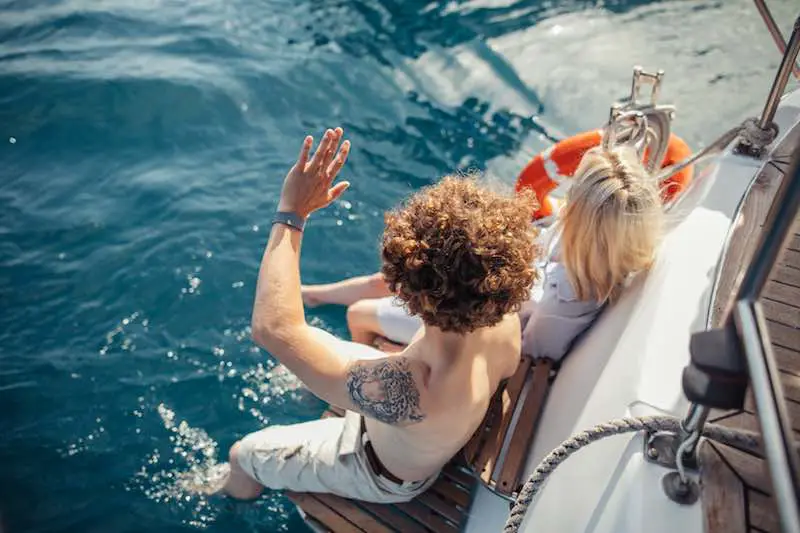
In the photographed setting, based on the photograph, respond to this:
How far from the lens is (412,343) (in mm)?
1916

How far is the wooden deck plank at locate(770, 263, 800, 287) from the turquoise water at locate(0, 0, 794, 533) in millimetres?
2300

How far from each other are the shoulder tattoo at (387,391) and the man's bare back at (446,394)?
3cm

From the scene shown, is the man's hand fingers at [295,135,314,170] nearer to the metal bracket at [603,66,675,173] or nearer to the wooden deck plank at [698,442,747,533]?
the metal bracket at [603,66,675,173]

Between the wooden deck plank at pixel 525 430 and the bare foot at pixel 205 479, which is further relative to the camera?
the bare foot at pixel 205 479

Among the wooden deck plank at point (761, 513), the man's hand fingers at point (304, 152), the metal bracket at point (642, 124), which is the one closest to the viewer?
the wooden deck plank at point (761, 513)

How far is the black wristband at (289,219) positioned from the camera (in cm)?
206

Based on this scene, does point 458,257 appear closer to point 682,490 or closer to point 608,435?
point 608,435

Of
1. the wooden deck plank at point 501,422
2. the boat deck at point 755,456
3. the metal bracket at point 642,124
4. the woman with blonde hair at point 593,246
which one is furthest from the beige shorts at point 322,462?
the metal bracket at point 642,124

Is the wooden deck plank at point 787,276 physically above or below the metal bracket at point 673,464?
above

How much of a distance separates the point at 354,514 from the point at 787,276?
68.8 inches

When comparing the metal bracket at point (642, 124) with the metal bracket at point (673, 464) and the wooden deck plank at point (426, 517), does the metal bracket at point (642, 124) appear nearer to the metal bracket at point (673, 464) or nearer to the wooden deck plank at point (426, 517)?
the metal bracket at point (673, 464)

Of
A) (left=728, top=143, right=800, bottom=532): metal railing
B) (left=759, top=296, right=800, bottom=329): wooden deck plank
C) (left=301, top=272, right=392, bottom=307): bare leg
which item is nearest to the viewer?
(left=728, top=143, right=800, bottom=532): metal railing

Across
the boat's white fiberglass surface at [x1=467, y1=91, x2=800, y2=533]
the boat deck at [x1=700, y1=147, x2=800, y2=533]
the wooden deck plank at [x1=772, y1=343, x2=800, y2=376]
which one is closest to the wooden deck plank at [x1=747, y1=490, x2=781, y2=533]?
the boat deck at [x1=700, y1=147, x2=800, y2=533]

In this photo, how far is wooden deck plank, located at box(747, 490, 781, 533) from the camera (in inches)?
43.3
